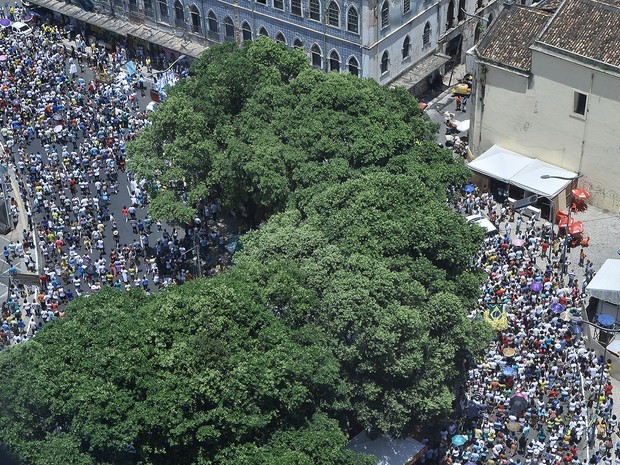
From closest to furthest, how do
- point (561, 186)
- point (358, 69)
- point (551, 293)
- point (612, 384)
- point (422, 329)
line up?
point (422, 329), point (612, 384), point (551, 293), point (561, 186), point (358, 69)

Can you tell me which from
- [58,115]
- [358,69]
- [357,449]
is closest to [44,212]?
[58,115]

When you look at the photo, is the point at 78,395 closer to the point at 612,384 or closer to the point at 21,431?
the point at 21,431

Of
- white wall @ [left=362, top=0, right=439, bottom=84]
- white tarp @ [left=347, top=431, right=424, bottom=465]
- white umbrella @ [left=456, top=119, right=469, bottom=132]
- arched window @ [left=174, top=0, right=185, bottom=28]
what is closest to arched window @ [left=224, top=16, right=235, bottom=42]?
arched window @ [left=174, top=0, right=185, bottom=28]

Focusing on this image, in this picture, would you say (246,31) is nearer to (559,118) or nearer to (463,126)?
(463,126)

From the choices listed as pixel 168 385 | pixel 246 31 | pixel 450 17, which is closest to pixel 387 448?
pixel 168 385

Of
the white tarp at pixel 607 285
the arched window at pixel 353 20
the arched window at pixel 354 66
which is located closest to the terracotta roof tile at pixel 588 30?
the white tarp at pixel 607 285

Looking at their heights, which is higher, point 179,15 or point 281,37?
point 179,15

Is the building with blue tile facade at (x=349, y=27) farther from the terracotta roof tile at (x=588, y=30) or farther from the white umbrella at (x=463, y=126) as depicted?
the terracotta roof tile at (x=588, y=30)
